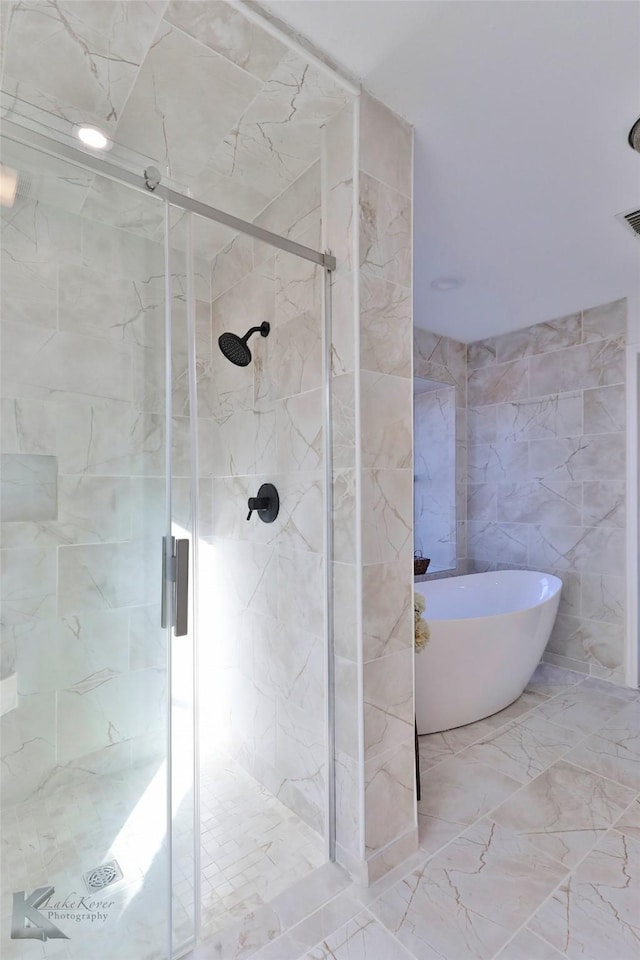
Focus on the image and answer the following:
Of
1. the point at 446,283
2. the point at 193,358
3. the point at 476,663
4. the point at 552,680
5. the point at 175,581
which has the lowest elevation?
the point at 552,680

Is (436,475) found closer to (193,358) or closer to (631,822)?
(631,822)

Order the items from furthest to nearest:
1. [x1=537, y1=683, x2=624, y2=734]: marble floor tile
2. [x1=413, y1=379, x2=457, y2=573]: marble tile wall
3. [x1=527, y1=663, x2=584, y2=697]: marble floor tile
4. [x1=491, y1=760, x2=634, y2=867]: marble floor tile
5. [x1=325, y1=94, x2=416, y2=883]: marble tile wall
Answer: [x1=413, y1=379, x2=457, y2=573]: marble tile wall, [x1=527, y1=663, x2=584, y2=697]: marble floor tile, [x1=537, y1=683, x2=624, y2=734]: marble floor tile, [x1=491, y1=760, x2=634, y2=867]: marble floor tile, [x1=325, y1=94, x2=416, y2=883]: marble tile wall

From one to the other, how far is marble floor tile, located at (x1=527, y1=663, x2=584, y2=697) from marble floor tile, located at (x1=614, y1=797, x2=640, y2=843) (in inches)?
41.4

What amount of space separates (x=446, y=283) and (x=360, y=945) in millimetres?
2938

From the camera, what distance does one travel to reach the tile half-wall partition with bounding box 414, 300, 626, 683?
3.10m

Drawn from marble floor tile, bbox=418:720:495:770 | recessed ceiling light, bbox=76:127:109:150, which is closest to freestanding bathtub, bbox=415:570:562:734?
marble floor tile, bbox=418:720:495:770

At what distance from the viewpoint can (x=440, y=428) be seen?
400 cm

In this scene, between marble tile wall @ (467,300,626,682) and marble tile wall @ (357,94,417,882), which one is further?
marble tile wall @ (467,300,626,682)

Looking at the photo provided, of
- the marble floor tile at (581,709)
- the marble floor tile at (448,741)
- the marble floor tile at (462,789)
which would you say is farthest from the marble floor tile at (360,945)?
the marble floor tile at (581,709)

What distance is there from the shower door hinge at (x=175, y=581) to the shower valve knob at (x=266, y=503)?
62 centimetres

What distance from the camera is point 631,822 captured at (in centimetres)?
176

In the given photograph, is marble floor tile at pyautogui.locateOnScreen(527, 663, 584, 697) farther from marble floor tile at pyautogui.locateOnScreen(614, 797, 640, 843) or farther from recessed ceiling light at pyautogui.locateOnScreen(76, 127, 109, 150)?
recessed ceiling light at pyautogui.locateOnScreen(76, 127, 109, 150)

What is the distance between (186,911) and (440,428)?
11.3 feet

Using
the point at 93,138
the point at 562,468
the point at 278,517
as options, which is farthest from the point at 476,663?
the point at 93,138
